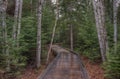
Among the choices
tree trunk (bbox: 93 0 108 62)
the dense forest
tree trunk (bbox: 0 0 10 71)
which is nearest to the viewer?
tree trunk (bbox: 0 0 10 71)

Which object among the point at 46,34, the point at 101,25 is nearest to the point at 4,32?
the point at 101,25

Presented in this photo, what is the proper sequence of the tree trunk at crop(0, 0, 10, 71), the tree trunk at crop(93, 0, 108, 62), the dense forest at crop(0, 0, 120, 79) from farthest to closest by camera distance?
the tree trunk at crop(93, 0, 108, 62) → the dense forest at crop(0, 0, 120, 79) → the tree trunk at crop(0, 0, 10, 71)

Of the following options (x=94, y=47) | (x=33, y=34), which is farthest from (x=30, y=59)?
Answer: (x=94, y=47)

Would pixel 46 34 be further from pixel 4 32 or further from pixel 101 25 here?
pixel 4 32

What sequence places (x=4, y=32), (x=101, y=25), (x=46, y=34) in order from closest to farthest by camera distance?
(x=4, y=32)
(x=101, y=25)
(x=46, y=34)

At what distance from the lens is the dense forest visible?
29.6 ft

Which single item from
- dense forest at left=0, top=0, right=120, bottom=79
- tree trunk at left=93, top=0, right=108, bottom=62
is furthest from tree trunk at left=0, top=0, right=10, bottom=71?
tree trunk at left=93, top=0, right=108, bottom=62

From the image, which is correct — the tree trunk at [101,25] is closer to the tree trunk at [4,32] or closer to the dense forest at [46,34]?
the dense forest at [46,34]

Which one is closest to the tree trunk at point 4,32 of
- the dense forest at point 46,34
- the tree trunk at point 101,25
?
the dense forest at point 46,34

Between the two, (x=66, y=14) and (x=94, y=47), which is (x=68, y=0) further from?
(x=94, y=47)

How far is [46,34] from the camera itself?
Result: 17.2 m

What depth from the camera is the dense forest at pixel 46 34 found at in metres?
9.02

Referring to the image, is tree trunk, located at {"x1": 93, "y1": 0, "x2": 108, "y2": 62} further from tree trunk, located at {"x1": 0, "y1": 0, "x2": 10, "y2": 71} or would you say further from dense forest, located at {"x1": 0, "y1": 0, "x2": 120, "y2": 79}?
tree trunk, located at {"x1": 0, "y1": 0, "x2": 10, "y2": 71}

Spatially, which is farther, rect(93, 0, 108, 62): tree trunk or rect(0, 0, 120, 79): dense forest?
rect(93, 0, 108, 62): tree trunk
